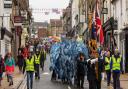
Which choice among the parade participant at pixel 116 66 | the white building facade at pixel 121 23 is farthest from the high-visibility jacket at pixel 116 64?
the white building facade at pixel 121 23

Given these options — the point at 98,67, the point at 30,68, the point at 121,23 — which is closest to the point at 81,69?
the point at 30,68

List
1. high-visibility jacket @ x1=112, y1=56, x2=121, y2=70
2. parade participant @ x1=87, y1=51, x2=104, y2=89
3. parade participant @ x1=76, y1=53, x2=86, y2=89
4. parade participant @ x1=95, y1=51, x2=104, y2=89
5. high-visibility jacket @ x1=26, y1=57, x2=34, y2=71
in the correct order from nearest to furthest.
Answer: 1. parade participant @ x1=95, y1=51, x2=104, y2=89
2. parade participant @ x1=87, y1=51, x2=104, y2=89
3. high-visibility jacket @ x1=112, y1=56, x2=121, y2=70
4. high-visibility jacket @ x1=26, y1=57, x2=34, y2=71
5. parade participant @ x1=76, y1=53, x2=86, y2=89

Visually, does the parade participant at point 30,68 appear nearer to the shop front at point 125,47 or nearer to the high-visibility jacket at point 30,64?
the high-visibility jacket at point 30,64

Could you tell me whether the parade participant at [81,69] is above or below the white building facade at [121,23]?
below

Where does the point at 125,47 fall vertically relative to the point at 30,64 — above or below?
above

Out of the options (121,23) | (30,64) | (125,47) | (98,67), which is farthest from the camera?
(121,23)

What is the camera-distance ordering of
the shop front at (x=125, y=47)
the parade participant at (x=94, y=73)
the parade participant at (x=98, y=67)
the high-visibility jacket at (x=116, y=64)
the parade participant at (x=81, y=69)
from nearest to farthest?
the parade participant at (x=98, y=67)
the parade participant at (x=94, y=73)
the high-visibility jacket at (x=116, y=64)
the parade participant at (x=81, y=69)
the shop front at (x=125, y=47)

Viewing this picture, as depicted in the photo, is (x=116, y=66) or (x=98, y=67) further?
(x=116, y=66)

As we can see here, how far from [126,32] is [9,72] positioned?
1460cm

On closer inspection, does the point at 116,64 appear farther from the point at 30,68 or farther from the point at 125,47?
the point at 125,47

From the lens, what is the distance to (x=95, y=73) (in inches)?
869

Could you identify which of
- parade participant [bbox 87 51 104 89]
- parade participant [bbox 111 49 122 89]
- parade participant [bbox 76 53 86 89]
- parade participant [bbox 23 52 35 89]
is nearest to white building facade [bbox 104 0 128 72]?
parade participant [bbox 76 53 86 89]

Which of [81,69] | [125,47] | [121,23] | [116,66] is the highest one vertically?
[121,23]

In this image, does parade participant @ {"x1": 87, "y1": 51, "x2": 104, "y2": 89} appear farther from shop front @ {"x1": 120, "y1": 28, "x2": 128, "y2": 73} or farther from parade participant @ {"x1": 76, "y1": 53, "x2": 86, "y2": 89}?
shop front @ {"x1": 120, "y1": 28, "x2": 128, "y2": 73}
